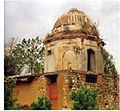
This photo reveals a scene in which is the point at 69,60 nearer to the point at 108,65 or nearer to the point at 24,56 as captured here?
the point at 108,65

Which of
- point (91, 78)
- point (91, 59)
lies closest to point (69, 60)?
point (91, 59)

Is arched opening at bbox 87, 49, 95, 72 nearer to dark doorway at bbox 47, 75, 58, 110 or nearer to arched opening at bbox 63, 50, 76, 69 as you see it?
arched opening at bbox 63, 50, 76, 69

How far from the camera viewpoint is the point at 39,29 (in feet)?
10.5

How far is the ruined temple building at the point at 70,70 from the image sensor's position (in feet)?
10.7

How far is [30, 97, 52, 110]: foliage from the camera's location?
294 cm

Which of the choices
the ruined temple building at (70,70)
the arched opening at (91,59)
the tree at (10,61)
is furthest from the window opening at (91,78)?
the tree at (10,61)

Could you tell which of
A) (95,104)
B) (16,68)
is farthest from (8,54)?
(95,104)

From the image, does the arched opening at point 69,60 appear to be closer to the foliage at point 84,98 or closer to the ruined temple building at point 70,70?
the ruined temple building at point 70,70

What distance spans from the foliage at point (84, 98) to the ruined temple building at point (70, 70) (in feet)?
0.16

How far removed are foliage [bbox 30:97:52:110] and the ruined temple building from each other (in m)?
0.05

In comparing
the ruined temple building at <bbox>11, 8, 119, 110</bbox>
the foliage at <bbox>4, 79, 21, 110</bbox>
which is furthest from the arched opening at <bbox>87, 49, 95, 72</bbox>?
the foliage at <bbox>4, 79, 21, 110</bbox>

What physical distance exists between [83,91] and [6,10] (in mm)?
783

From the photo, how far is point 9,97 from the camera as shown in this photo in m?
2.90

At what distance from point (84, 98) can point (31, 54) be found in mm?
604
